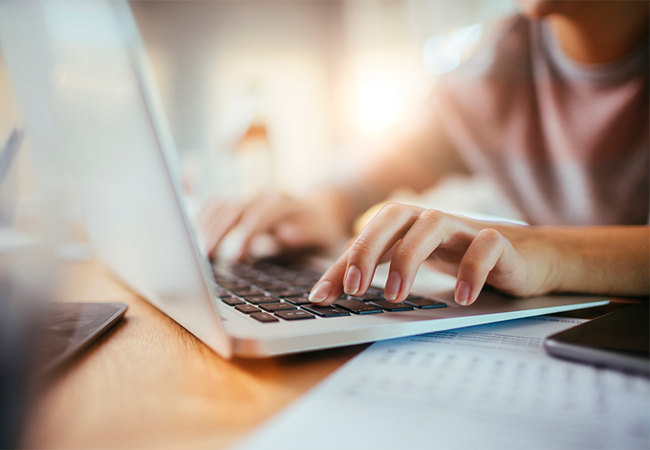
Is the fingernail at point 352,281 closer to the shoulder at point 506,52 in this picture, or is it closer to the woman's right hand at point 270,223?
the woman's right hand at point 270,223

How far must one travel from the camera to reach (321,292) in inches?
12.4

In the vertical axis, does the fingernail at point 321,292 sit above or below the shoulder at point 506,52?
below

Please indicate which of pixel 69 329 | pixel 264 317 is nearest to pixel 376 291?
pixel 264 317

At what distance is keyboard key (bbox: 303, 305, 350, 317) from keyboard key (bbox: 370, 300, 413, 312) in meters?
0.03

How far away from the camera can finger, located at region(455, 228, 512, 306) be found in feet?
1.02

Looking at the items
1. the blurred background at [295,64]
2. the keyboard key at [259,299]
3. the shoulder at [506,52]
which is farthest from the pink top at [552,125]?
the blurred background at [295,64]

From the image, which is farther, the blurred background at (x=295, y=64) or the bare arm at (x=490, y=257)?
the blurred background at (x=295, y=64)

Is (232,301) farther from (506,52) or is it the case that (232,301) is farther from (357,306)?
(506,52)

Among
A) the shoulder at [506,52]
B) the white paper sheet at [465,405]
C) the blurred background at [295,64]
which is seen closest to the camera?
the white paper sheet at [465,405]

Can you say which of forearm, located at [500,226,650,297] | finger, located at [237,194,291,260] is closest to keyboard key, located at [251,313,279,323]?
forearm, located at [500,226,650,297]

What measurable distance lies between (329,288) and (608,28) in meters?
0.69

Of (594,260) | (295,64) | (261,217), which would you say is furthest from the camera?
(295,64)

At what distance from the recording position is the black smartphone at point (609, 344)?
229 millimetres

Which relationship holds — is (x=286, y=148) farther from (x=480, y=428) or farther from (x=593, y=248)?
(x=480, y=428)
